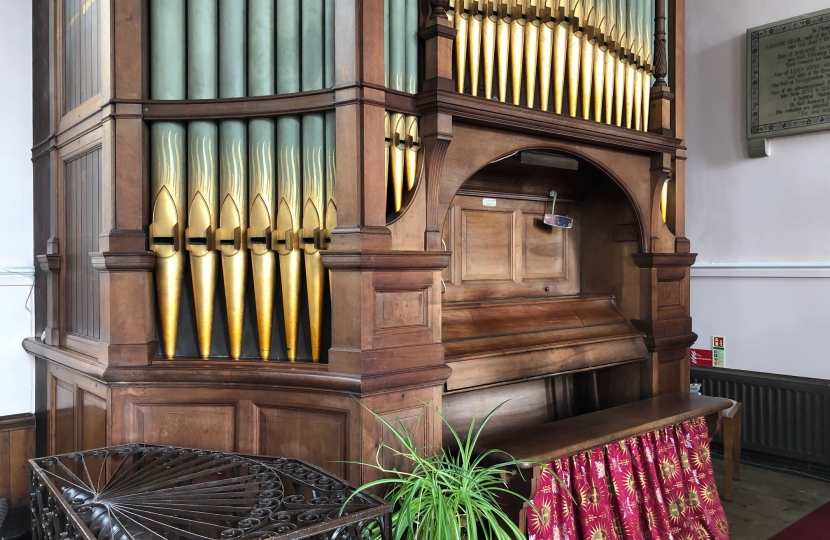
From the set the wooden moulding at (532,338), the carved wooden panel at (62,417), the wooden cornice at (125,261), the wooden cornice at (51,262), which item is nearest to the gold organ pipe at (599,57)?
the wooden moulding at (532,338)

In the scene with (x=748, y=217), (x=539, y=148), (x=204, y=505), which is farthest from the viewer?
(x=748, y=217)

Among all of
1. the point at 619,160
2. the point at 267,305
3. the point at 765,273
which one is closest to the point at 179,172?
the point at 267,305

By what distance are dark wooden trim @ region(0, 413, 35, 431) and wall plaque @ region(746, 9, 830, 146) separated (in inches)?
191

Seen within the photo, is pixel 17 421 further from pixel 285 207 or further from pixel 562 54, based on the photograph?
pixel 562 54

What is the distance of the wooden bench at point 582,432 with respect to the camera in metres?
2.49

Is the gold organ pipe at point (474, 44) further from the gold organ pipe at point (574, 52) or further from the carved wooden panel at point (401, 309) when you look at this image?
the carved wooden panel at point (401, 309)

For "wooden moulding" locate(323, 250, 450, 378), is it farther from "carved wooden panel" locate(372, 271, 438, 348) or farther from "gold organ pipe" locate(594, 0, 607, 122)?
"gold organ pipe" locate(594, 0, 607, 122)

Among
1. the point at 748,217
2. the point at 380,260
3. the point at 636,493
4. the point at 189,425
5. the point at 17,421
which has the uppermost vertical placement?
the point at 748,217

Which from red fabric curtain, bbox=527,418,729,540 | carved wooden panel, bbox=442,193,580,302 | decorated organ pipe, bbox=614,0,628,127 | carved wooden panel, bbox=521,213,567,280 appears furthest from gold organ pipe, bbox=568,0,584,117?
red fabric curtain, bbox=527,418,729,540

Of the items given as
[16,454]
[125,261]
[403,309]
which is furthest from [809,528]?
[16,454]

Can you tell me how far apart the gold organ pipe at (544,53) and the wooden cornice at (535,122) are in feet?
0.33

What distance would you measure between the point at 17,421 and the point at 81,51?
76.1 inches

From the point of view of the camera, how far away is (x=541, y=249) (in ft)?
12.3

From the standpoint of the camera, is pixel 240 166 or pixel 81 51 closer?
pixel 240 166
